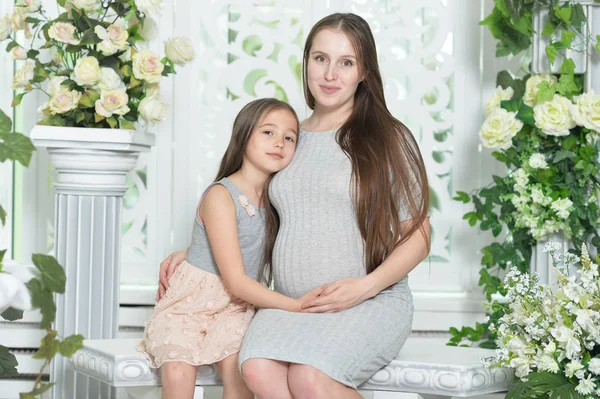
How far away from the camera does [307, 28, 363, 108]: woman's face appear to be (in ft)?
8.18

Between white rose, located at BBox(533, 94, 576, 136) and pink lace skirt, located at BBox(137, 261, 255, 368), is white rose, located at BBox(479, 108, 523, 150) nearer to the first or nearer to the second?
white rose, located at BBox(533, 94, 576, 136)

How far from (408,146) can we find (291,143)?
13.2 inches

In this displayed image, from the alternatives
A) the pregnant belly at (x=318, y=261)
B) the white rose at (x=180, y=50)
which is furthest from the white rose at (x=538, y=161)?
the white rose at (x=180, y=50)

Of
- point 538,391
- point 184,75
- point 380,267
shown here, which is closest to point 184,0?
point 184,75

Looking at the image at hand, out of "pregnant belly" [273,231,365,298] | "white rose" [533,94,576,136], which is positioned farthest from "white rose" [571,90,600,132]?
"pregnant belly" [273,231,365,298]

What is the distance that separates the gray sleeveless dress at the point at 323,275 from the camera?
84.7 inches

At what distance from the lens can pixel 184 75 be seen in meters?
3.49

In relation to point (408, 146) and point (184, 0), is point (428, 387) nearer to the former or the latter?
point (408, 146)

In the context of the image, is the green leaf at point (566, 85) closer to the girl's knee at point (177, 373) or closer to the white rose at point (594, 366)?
the white rose at point (594, 366)

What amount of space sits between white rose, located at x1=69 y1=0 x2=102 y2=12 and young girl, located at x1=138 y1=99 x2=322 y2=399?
0.72m

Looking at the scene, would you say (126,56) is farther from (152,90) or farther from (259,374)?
(259,374)

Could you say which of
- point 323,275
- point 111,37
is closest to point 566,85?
point 323,275

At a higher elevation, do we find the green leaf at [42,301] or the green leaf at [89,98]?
the green leaf at [89,98]

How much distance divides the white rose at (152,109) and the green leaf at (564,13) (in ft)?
4.36
